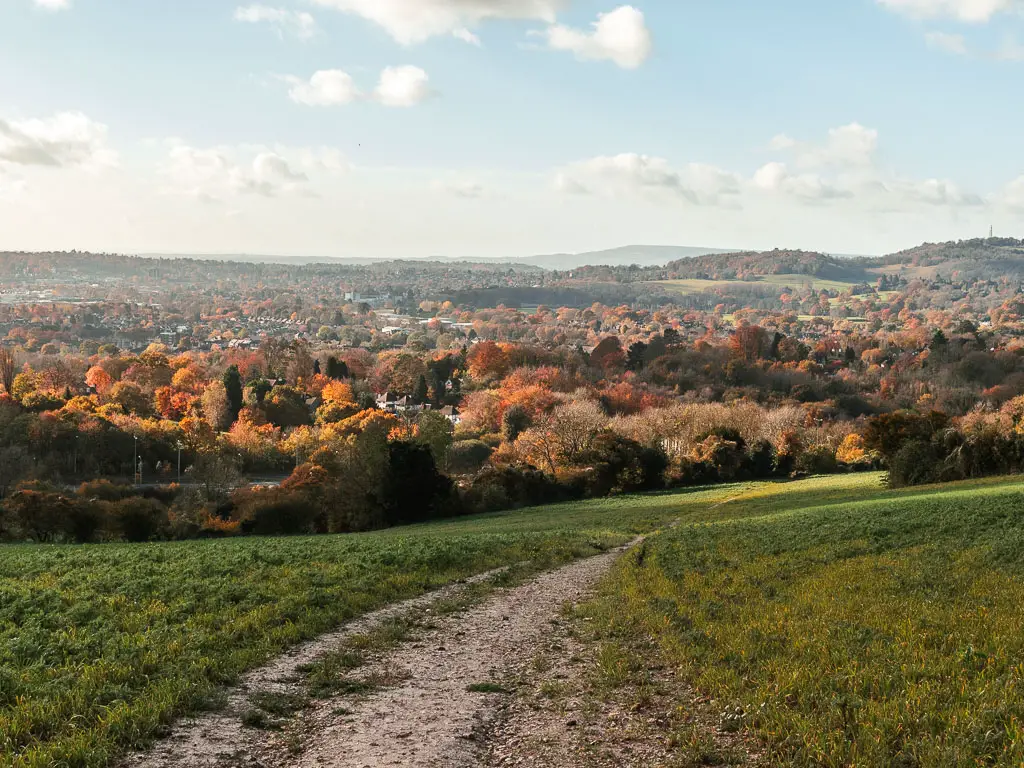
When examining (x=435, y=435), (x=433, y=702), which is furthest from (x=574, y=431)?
(x=433, y=702)

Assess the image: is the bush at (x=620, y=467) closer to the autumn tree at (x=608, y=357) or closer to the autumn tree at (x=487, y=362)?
the autumn tree at (x=487, y=362)

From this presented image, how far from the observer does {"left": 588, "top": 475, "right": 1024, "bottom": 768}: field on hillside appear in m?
7.32

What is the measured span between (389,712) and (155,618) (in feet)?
19.0

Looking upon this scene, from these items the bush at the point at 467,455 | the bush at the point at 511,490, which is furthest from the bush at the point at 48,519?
the bush at the point at 467,455

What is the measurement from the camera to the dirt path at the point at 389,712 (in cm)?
821

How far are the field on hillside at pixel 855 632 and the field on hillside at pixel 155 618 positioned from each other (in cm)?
506

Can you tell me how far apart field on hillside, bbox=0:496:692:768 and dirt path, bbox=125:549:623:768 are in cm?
46

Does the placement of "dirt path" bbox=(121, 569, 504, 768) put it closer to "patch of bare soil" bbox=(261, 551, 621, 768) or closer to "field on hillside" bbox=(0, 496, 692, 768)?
"field on hillside" bbox=(0, 496, 692, 768)

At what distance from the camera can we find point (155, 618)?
13.3 metres

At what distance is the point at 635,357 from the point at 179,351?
355 ft

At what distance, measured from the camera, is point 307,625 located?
13328 millimetres

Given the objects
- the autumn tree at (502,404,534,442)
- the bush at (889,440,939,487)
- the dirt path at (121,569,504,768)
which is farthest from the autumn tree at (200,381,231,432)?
the dirt path at (121,569,504,768)

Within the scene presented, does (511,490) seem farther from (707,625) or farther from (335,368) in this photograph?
(335,368)

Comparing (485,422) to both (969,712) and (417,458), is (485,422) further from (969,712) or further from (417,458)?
(969,712)
